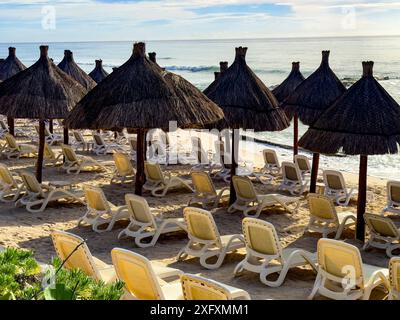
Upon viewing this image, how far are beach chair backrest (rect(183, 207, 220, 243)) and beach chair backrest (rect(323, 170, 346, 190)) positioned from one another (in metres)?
4.14

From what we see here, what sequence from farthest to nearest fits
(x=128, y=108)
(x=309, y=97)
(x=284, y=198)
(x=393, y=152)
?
(x=309, y=97) < (x=284, y=198) < (x=128, y=108) < (x=393, y=152)

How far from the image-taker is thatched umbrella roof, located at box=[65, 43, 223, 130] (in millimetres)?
8688

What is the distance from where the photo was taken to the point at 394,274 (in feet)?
16.5

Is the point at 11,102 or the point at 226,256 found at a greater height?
the point at 11,102

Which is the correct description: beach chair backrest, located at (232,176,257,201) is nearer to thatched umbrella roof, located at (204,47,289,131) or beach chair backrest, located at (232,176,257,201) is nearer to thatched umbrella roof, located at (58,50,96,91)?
thatched umbrella roof, located at (204,47,289,131)

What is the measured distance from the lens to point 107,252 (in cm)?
766

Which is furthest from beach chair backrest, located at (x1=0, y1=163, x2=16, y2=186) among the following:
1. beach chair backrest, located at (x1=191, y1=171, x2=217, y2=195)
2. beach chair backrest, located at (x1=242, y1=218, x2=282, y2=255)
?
beach chair backrest, located at (x1=242, y1=218, x2=282, y2=255)

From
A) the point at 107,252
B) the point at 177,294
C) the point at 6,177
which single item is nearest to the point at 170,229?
the point at 107,252

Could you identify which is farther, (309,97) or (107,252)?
(309,97)

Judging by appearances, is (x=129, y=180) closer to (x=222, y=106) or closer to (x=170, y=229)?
(x=222, y=106)
